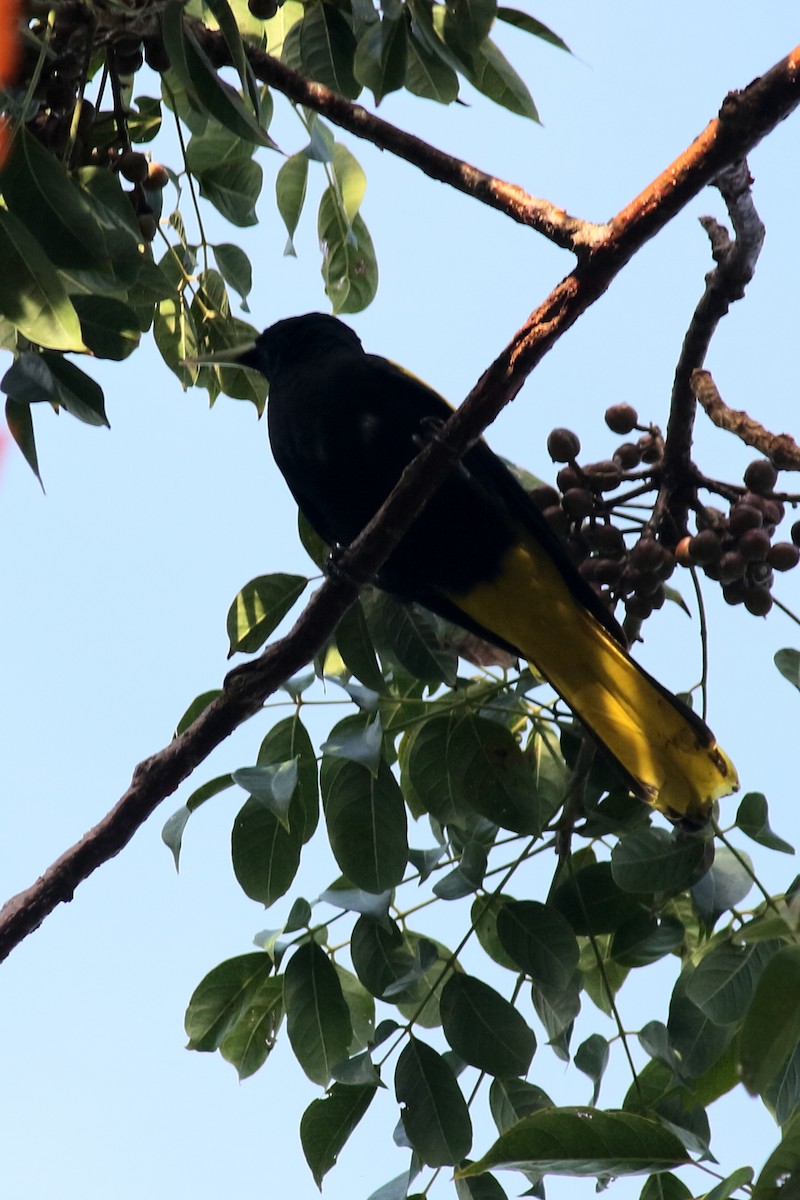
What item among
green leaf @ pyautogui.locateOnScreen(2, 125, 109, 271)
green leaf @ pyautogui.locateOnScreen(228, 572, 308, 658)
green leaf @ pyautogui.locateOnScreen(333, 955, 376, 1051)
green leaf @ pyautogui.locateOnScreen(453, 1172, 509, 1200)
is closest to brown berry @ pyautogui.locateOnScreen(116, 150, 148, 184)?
green leaf @ pyautogui.locateOnScreen(2, 125, 109, 271)

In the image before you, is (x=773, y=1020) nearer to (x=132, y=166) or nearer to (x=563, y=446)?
(x=563, y=446)

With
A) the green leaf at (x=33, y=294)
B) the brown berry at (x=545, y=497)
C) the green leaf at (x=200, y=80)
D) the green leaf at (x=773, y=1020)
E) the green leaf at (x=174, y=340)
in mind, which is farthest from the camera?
the green leaf at (x=174, y=340)

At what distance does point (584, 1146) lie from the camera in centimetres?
139

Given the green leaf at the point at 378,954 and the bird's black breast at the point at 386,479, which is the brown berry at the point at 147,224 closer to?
the bird's black breast at the point at 386,479

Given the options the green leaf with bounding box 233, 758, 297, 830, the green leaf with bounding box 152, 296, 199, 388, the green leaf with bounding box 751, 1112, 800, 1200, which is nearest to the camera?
the green leaf with bounding box 751, 1112, 800, 1200

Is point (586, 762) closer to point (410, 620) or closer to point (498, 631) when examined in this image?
point (410, 620)

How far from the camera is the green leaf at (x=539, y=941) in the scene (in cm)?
210

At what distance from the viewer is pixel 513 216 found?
2.21m

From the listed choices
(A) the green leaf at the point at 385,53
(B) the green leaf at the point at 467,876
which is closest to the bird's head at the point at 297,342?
(A) the green leaf at the point at 385,53

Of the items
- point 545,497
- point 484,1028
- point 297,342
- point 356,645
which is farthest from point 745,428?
point 297,342

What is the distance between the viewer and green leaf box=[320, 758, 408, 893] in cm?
214

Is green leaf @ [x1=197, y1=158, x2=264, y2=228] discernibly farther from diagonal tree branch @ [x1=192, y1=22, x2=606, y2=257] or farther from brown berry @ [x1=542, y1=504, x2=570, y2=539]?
brown berry @ [x1=542, y1=504, x2=570, y2=539]

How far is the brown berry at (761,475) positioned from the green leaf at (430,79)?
0.94 meters

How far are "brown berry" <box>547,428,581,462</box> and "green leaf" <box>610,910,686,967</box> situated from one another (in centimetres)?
96
